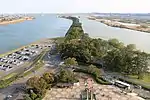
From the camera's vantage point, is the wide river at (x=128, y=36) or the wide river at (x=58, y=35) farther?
the wide river at (x=58, y=35)

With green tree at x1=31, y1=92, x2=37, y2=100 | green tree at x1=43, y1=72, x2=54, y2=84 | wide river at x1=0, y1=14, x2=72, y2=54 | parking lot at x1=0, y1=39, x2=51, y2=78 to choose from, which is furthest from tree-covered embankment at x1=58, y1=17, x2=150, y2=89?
wide river at x1=0, y1=14, x2=72, y2=54

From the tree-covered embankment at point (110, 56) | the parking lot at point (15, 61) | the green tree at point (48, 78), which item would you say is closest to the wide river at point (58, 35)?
the parking lot at point (15, 61)

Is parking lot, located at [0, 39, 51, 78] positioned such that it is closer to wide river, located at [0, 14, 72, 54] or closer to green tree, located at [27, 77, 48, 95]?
wide river, located at [0, 14, 72, 54]

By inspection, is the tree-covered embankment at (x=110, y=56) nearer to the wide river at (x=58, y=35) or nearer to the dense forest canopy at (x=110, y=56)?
the dense forest canopy at (x=110, y=56)

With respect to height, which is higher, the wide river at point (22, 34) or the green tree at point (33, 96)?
the green tree at point (33, 96)

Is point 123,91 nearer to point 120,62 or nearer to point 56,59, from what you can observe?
point 120,62

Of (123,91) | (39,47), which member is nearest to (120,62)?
(123,91)

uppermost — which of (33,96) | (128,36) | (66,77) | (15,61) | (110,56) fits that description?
(110,56)

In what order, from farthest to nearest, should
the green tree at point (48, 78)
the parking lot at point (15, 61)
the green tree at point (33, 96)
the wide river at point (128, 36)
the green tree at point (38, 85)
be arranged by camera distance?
the wide river at point (128, 36), the parking lot at point (15, 61), the green tree at point (48, 78), the green tree at point (38, 85), the green tree at point (33, 96)

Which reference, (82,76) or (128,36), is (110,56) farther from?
(128,36)

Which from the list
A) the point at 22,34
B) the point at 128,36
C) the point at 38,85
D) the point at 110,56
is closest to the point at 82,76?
the point at 110,56

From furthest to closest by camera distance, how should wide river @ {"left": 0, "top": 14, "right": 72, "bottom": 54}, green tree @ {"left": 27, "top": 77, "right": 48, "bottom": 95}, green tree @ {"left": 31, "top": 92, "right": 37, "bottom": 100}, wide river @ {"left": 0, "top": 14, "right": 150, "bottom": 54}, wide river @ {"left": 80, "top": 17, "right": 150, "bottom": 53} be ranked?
wide river @ {"left": 0, "top": 14, "right": 72, "bottom": 54}
wide river @ {"left": 0, "top": 14, "right": 150, "bottom": 54}
wide river @ {"left": 80, "top": 17, "right": 150, "bottom": 53}
green tree @ {"left": 27, "top": 77, "right": 48, "bottom": 95}
green tree @ {"left": 31, "top": 92, "right": 37, "bottom": 100}

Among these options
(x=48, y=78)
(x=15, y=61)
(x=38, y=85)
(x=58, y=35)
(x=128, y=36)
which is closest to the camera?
(x=38, y=85)
